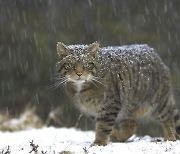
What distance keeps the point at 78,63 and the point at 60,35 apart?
8.46m

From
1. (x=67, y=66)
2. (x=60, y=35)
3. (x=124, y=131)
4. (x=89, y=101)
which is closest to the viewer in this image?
(x=67, y=66)

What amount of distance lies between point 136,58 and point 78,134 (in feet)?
7.72

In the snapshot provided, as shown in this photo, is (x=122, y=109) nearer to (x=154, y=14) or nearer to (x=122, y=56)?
(x=122, y=56)

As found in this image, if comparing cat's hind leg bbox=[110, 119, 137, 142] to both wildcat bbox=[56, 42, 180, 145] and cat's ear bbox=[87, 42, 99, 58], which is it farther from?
cat's ear bbox=[87, 42, 99, 58]

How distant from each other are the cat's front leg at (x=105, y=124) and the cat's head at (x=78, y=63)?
1.90 ft

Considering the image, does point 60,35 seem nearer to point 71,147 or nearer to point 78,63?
point 78,63

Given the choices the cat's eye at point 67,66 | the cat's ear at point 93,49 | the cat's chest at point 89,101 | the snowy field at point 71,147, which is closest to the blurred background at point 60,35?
the snowy field at point 71,147

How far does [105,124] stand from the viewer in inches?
304

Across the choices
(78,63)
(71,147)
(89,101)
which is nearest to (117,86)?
(89,101)

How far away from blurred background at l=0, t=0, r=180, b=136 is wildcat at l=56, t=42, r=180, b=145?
18.3 feet

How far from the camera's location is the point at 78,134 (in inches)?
392

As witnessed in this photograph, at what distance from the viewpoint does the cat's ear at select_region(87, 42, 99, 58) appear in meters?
7.66

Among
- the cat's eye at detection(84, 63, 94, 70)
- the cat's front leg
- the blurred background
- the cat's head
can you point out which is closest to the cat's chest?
the cat's front leg

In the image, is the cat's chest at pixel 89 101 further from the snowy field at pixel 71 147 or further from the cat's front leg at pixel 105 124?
the snowy field at pixel 71 147
